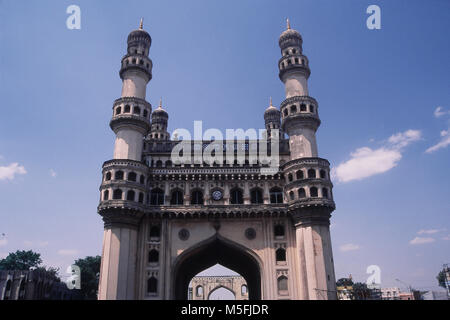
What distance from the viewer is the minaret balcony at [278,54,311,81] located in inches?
1756

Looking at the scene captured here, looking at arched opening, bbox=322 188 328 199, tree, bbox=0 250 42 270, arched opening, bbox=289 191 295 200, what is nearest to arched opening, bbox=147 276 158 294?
arched opening, bbox=289 191 295 200

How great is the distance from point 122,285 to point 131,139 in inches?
622

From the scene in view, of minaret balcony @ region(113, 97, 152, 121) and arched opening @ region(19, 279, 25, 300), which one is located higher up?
minaret balcony @ region(113, 97, 152, 121)

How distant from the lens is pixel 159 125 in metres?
62.9

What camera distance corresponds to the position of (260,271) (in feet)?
124

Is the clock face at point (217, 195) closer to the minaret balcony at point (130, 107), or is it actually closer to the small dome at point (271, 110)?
the minaret balcony at point (130, 107)

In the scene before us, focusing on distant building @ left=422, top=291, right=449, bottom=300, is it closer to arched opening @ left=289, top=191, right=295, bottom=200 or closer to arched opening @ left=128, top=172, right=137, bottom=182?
arched opening @ left=289, top=191, right=295, bottom=200

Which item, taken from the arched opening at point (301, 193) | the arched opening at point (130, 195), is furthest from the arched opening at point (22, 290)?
the arched opening at point (301, 193)

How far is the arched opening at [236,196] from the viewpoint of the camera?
134 feet

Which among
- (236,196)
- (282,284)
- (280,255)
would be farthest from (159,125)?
(282,284)

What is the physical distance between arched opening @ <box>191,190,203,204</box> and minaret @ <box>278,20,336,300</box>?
9.63 metres

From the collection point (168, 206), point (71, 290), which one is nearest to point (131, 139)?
point (168, 206)

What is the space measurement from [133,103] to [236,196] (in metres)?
16.2
